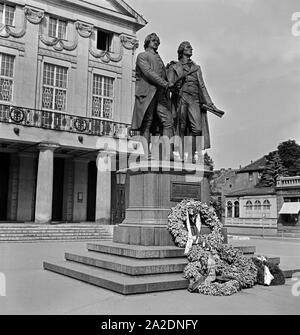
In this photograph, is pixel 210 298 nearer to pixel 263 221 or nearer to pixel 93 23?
pixel 93 23

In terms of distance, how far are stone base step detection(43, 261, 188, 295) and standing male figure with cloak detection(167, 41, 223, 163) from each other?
13.2 ft

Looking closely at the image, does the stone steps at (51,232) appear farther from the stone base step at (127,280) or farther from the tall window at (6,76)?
the stone base step at (127,280)

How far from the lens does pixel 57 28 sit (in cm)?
2786

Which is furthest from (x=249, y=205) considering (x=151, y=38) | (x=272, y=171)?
(x=151, y=38)

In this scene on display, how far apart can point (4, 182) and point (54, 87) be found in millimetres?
6788

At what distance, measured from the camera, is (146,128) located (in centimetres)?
1077

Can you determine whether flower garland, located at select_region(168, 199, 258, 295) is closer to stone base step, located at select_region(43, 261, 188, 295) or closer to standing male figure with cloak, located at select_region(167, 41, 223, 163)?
Result: stone base step, located at select_region(43, 261, 188, 295)

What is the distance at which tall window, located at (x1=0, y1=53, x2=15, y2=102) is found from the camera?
1006 inches

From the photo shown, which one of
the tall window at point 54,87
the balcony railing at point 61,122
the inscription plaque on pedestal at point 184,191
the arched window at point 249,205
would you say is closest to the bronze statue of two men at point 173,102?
the inscription plaque on pedestal at point 184,191

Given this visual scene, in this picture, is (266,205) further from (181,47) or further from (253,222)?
(181,47)

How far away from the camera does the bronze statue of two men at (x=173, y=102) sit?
34.8ft

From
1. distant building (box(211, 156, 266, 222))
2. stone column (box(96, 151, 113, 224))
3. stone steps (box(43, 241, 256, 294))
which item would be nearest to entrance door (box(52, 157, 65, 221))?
stone column (box(96, 151, 113, 224))

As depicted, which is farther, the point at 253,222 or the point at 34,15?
the point at 253,222
